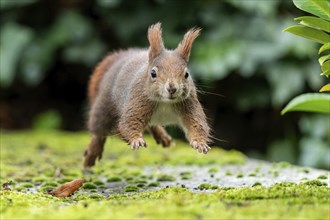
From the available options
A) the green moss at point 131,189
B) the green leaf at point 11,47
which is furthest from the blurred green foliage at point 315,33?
the green leaf at point 11,47

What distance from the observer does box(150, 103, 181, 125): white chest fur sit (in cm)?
404

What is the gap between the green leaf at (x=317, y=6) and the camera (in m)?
3.24

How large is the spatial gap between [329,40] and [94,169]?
2.24m

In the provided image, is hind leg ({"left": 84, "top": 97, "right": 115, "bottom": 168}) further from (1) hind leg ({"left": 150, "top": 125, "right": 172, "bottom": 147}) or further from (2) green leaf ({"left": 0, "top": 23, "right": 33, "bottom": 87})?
(2) green leaf ({"left": 0, "top": 23, "right": 33, "bottom": 87})

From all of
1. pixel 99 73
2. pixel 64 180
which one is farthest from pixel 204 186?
pixel 99 73

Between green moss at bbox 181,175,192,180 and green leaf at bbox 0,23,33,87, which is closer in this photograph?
green moss at bbox 181,175,192,180

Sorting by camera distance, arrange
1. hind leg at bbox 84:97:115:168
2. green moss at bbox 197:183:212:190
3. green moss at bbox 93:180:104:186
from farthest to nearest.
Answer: hind leg at bbox 84:97:115:168 → green moss at bbox 93:180:104:186 → green moss at bbox 197:183:212:190

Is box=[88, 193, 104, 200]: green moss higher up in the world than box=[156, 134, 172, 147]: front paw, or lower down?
lower down

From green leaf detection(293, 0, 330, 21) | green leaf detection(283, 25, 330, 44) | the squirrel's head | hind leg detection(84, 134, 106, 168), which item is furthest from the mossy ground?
green leaf detection(293, 0, 330, 21)

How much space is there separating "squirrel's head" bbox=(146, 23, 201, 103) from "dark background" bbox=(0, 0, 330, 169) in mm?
3194

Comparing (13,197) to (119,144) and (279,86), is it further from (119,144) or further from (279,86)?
(279,86)

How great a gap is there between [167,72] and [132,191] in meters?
0.72

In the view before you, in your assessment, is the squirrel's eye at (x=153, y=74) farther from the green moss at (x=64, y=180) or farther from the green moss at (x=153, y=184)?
the green moss at (x=64, y=180)

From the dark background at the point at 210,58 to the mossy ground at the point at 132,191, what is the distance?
146 centimetres
